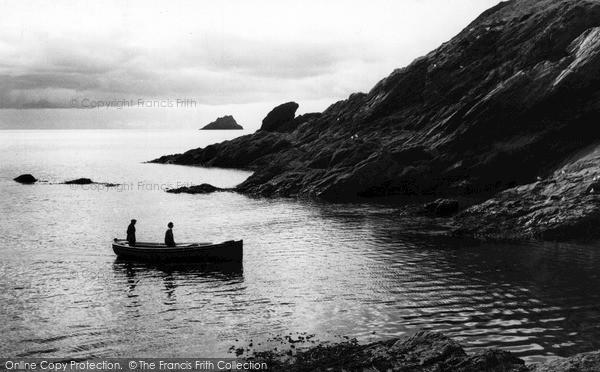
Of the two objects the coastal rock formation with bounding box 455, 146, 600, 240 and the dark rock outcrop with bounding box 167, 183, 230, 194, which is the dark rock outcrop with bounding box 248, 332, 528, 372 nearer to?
the coastal rock formation with bounding box 455, 146, 600, 240

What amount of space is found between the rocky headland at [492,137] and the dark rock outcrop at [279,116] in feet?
264

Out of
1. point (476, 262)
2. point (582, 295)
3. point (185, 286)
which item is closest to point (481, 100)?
point (476, 262)

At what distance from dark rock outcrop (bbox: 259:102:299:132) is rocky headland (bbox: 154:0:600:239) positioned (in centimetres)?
8032

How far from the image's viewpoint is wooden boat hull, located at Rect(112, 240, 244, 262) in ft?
131

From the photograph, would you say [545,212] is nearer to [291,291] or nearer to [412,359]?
[291,291]

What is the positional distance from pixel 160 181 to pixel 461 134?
63599 mm

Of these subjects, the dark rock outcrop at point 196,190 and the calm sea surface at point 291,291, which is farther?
the dark rock outcrop at point 196,190

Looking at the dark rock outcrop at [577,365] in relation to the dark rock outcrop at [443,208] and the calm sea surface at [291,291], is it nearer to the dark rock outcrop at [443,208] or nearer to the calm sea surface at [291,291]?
the calm sea surface at [291,291]

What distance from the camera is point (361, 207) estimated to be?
6994 cm

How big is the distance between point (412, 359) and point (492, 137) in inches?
2513

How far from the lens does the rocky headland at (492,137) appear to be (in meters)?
51.4

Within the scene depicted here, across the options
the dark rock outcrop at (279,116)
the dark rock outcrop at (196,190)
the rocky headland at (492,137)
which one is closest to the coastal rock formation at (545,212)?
the rocky headland at (492,137)

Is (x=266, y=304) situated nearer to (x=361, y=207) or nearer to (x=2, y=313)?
(x=2, y=313)

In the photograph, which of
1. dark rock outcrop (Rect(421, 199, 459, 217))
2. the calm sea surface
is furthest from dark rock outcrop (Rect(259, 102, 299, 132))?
the calm sea surface
